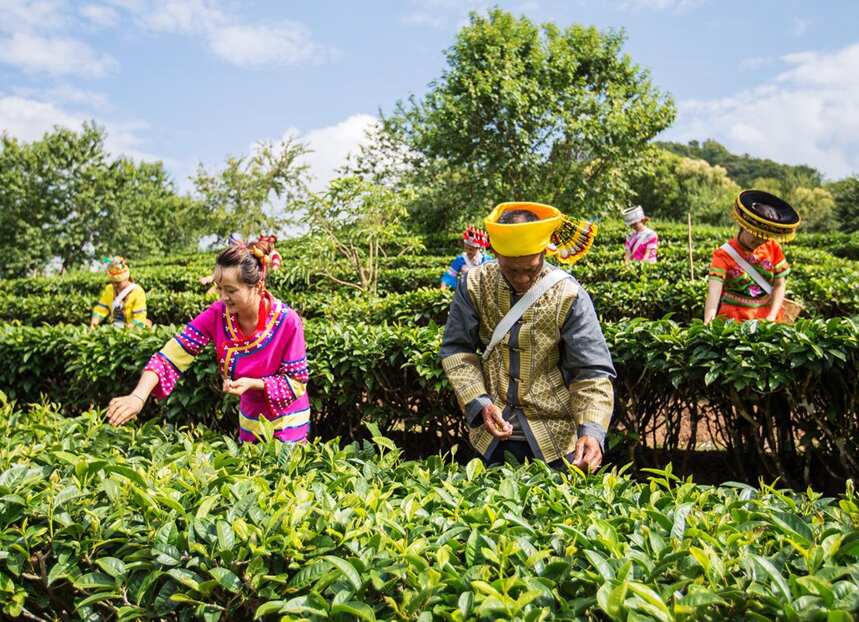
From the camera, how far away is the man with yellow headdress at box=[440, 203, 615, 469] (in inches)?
99.0

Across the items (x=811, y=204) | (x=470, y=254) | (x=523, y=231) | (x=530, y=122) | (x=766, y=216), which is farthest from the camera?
(x=811, y=204)

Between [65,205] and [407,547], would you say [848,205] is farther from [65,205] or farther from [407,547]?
[65,205]

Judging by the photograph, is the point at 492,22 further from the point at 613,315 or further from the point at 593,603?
the point at 593,603

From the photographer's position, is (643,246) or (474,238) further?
(643,246)

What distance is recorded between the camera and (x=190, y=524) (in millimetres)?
1734

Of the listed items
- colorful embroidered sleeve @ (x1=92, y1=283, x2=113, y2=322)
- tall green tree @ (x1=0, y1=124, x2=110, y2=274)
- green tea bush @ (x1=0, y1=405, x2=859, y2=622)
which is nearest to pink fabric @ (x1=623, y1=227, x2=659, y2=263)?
colorful embroidered sleeve @ (x1=92, y1=283, x2=113, y2=322)

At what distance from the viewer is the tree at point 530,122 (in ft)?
76.7

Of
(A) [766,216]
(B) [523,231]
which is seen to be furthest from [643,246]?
(B) [523,231]

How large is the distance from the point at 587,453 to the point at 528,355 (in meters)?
0.46

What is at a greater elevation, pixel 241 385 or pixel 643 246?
pixel 643 246

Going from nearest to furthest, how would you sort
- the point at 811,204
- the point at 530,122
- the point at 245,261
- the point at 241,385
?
the point at 241,385 → the point at 245,261 → the point at 530,122 → the point at 811,204

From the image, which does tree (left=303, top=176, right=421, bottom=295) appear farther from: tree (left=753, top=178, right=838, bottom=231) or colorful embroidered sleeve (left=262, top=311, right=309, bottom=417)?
tree (left=753, top=178, right=838, bottom=231)

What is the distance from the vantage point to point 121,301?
7883 mm

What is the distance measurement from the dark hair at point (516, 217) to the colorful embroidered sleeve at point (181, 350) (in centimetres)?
156
